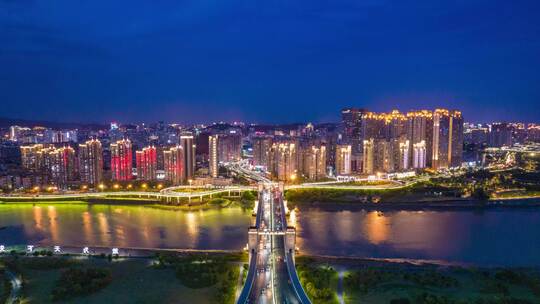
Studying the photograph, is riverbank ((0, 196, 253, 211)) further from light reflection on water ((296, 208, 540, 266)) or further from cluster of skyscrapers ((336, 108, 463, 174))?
cluster of skyscrapers ((336, 108, 463, 174))

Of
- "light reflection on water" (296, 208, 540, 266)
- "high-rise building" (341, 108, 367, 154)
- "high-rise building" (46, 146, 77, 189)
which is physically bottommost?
"light reflection on water" (296, 208, 540, 266)

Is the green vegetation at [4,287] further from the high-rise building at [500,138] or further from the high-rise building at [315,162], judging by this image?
the high-rise building at [500,138]

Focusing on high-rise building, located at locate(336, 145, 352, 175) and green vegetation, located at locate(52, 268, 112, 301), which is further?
high-rise building, located at locate(336, 145, 352, 175)

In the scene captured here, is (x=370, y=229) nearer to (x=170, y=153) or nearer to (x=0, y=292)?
(x=0, y=292)

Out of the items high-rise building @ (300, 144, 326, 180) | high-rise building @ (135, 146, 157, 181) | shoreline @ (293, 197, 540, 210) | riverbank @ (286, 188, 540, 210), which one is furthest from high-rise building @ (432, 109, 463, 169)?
high-rise building @ (135, 146, 157, 181)

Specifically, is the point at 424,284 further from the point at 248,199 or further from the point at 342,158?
the point at 342,158

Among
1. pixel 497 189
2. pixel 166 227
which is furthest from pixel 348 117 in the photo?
pixel 166 227

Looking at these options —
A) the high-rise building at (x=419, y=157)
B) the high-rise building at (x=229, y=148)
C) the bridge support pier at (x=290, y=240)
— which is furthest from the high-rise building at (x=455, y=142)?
the bridge support pier at (x=290, y=240)
